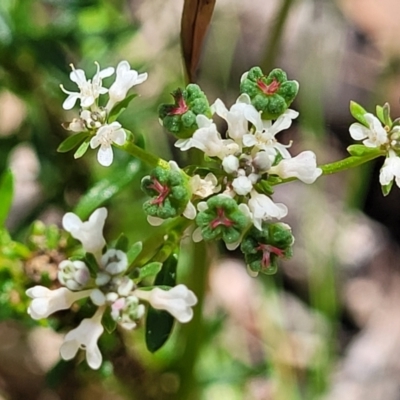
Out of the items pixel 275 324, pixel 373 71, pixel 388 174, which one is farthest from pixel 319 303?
pixel 388 174

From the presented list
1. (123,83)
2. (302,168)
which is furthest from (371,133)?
(123,83)

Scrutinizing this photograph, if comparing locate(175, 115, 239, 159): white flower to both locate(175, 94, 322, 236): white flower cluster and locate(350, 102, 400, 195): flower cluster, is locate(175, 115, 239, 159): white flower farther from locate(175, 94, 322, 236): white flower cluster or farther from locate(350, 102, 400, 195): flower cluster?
locate(350, 102, 400, 195): flower cluster

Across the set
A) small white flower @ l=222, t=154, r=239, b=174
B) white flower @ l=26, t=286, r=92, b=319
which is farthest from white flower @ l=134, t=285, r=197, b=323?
small white flower @ l=222, t=154, r=239, b=174

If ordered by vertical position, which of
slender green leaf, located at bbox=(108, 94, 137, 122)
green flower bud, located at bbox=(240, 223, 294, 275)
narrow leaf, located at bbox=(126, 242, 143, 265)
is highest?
slender green leaf, located at bbox=(108, 94, 137, 122)

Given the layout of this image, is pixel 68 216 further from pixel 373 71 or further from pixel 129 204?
pixel 373 71

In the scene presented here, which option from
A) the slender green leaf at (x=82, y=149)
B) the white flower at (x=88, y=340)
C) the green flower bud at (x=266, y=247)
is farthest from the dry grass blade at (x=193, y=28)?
the white flower at (x=88, y=340)

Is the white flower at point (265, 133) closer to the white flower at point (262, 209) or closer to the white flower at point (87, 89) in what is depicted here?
the white flower at point (262, 209)

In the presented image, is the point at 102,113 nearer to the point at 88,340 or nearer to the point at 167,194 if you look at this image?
the point at 167,194
